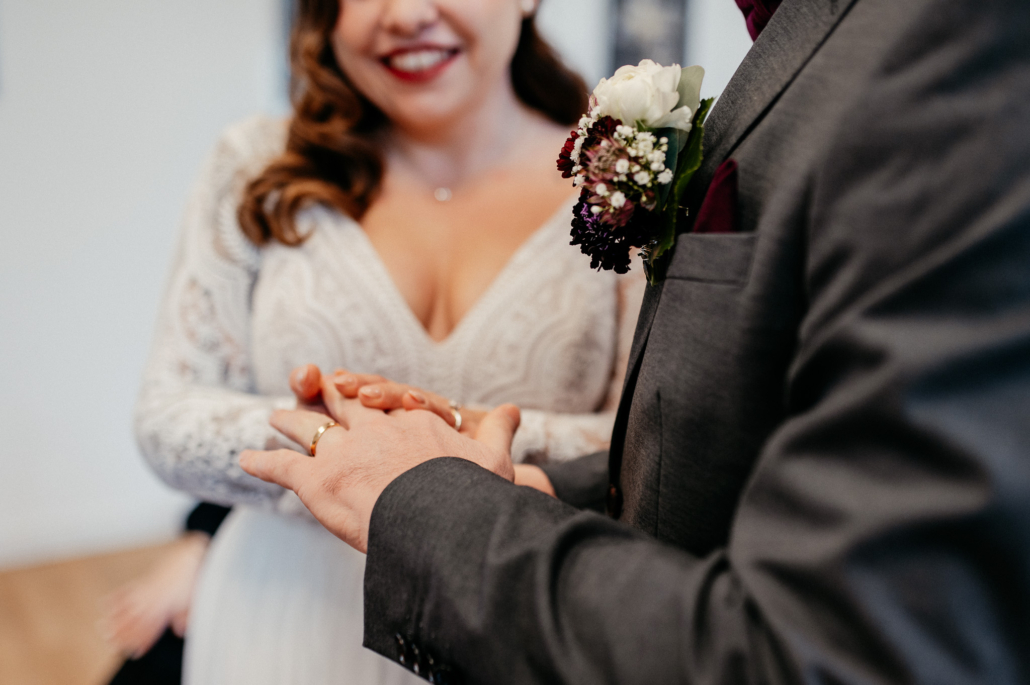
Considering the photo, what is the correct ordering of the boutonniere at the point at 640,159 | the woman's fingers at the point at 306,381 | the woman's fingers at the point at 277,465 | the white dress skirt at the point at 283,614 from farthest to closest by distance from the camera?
the white dress skirt at the point at 283,614 < the woman's fingers at the point at 306,381 < the woman's fingers at the point at 277,465 < the boutonniere at the point at 640,159

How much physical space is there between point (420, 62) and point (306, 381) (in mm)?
678

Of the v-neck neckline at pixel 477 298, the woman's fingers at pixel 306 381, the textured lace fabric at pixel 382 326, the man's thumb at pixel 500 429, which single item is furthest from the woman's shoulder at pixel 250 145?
the man's thumb at pixel 500 429

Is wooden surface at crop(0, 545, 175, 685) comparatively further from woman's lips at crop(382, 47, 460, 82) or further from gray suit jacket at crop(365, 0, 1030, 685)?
gray suit jacket at crop(365, 0, 1030, 685)

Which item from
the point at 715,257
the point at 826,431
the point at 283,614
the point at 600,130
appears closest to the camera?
the point at 826,431

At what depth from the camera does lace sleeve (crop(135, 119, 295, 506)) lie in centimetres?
124

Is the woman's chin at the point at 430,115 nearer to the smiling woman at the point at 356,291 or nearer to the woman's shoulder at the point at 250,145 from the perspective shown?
the smiling woman at the point at 356,291

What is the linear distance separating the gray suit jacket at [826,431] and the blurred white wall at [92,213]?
9.54 ft

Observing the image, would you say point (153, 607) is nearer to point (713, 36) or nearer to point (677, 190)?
Answer: point (677, 190)

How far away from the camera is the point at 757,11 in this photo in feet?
2.37

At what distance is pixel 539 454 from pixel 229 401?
22.9 inches

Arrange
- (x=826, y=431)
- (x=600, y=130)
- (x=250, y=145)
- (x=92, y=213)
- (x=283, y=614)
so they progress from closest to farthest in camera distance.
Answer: (x=826, y=431), (x=600, y=130), (x=283, y=614), (x=250, y=145), (x=92, y=213)

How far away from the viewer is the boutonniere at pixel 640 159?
65 cm

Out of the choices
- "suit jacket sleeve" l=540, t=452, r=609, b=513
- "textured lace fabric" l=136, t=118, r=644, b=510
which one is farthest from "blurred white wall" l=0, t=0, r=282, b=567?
"suit jacket sleeve" l=540, t=452, r=609, b=513

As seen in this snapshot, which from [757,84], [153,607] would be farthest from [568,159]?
[153,607]
